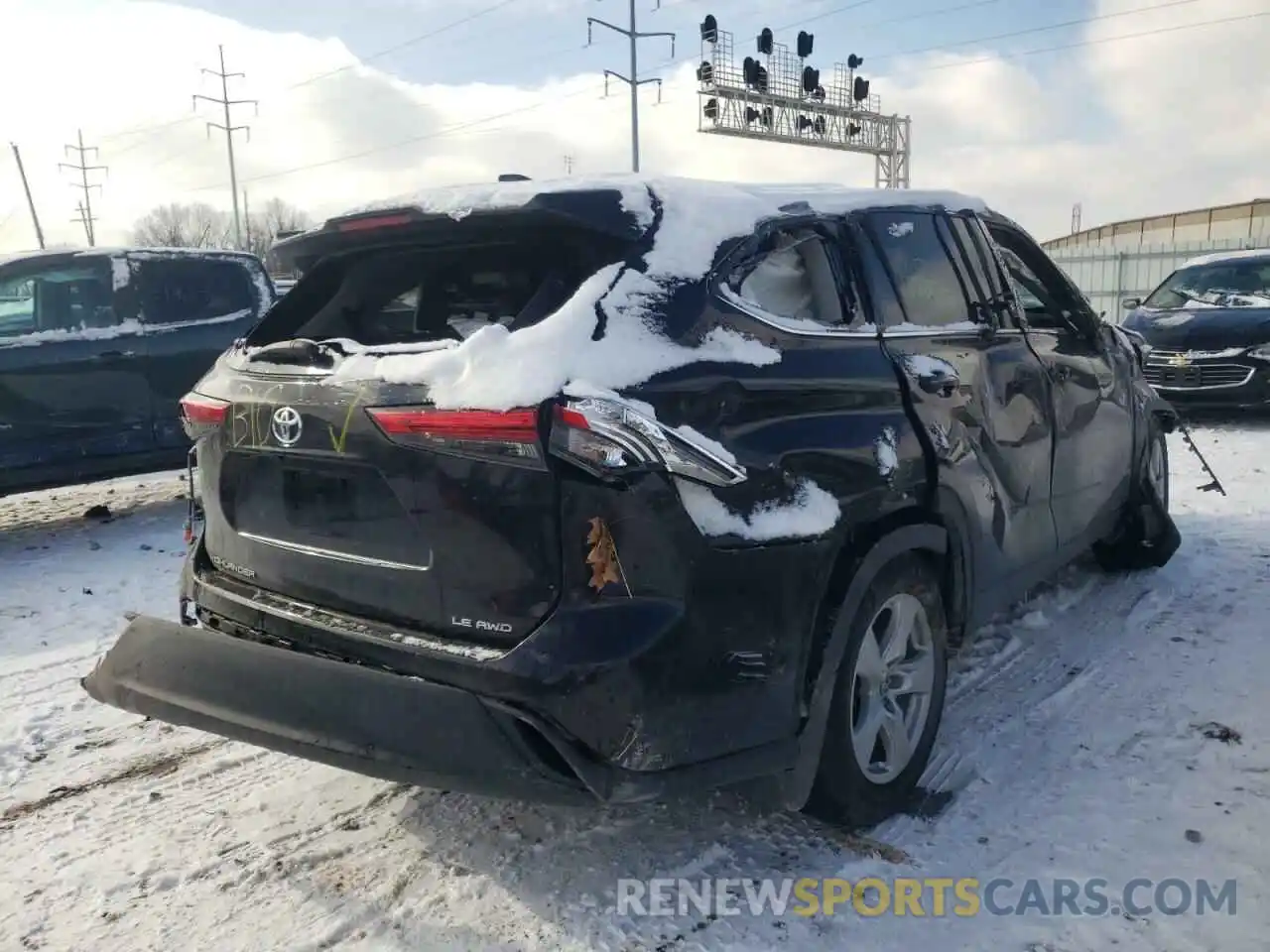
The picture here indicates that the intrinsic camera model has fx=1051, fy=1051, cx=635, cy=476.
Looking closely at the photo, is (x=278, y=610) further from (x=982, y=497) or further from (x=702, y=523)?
(x=982, y=497)

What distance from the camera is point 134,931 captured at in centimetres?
266

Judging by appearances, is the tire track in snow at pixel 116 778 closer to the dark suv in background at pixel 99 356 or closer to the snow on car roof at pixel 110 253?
the dark suv in background at pixel 99 356

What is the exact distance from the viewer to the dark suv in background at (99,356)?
6586 millimetres

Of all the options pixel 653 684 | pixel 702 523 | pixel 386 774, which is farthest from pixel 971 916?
pixel 386 774

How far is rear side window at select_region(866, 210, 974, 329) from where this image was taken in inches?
135

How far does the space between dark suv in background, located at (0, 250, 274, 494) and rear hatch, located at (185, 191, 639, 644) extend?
4208 mm

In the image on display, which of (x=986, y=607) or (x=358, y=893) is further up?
(x=986, y=607)

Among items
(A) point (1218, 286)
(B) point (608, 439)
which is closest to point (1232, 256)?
(A) point (1218, 286)

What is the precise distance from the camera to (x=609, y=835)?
305 centimetres

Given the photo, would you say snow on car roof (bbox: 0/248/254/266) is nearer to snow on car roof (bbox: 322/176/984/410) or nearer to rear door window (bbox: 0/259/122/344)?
rear door window (bbox: 0/259/122/344)

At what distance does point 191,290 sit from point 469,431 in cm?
606

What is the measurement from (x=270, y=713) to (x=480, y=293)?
1240 millimetres

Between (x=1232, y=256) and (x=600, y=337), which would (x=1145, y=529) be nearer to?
(x=600, y=337)

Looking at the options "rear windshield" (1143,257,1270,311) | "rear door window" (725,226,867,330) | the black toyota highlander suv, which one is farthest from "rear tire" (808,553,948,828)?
"rear windshield" (1143,257,1270,311)
